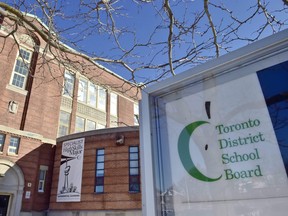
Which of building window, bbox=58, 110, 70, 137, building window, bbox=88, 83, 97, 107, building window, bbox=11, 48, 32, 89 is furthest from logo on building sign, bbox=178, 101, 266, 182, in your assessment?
building window, bbox=88, 83, 97, 107

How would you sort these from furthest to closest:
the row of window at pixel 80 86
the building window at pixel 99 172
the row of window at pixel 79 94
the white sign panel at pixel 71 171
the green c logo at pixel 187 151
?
the row of window at pixel 79 94 < the row of window at pixel 80 86 < the white sign panel at pixel 71 171 < the building window at pixel 99 172 < the green c logo at pixel 187 151

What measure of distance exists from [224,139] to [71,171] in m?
17.5

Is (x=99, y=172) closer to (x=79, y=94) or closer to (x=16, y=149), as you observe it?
(x=16, y=149)

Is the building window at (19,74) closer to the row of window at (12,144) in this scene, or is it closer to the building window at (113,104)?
the row of window at (12,144)

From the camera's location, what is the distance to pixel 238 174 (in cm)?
149

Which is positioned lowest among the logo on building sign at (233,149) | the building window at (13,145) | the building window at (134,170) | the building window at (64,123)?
the logo on building sign at (233,149)

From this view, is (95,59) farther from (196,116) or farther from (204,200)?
(204,200)

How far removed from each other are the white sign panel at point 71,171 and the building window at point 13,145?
3113mm

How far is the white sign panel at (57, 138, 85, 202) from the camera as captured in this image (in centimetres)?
1708

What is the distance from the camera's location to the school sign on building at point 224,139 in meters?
1.41

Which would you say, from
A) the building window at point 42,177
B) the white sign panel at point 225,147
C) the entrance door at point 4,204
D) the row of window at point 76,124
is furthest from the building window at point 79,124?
the white sign panel at point 225,147

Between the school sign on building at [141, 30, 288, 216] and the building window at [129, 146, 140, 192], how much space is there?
602 inches

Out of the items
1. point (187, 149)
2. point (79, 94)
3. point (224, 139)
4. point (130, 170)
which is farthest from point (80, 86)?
point (224, 139)

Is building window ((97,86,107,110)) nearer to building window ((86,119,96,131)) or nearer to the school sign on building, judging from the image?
building window ((86,119,96,131))
